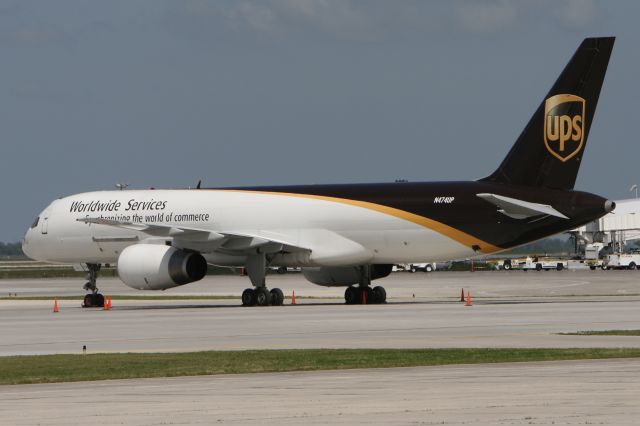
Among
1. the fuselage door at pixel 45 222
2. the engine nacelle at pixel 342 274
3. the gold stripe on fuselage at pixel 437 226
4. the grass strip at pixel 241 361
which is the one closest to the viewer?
the grass strip at pixel 241 361

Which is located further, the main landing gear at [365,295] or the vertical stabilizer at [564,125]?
the main landing gear at [365,295]

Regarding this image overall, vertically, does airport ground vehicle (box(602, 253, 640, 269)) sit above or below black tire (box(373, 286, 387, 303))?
above

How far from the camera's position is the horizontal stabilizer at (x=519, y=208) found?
45.7 metres

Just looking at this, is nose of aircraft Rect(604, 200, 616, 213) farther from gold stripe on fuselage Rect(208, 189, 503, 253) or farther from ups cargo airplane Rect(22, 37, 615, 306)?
gold stripe on fuselage Rect(208, 189, 503, 253)

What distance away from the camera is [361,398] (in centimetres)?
1691

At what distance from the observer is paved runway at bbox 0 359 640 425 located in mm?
14828

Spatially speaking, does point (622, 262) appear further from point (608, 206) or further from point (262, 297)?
point (608, 206)

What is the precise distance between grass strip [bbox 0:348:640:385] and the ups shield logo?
22.8 meters

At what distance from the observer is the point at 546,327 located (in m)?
32.3

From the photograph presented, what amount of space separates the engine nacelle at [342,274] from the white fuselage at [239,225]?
2456mm

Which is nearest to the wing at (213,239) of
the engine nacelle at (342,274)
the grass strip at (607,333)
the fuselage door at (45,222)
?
the engine nacelle at (342,274)

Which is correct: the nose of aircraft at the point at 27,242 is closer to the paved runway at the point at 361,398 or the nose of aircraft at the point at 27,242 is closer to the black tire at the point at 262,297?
the black tire at the point at 262,297

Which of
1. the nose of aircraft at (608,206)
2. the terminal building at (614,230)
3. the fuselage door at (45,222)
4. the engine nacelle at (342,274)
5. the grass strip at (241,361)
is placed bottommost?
the grass strip at (241,361)

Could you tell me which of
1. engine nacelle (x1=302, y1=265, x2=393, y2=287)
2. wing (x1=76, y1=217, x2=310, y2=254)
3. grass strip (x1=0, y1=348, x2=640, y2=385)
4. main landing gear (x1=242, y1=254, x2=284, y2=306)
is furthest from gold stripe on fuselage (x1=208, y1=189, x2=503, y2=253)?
grass strip (x1=0, y1=348, x2=640, y2=385)
